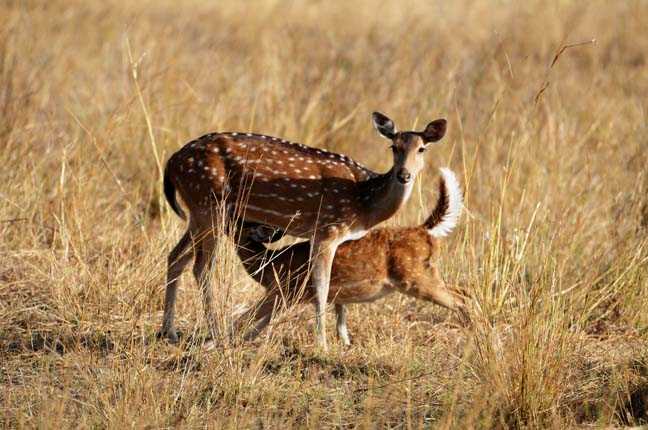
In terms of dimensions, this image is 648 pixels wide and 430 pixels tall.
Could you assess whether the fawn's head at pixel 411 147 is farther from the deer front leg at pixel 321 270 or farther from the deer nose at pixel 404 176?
the deer front leg at pixel 321 270

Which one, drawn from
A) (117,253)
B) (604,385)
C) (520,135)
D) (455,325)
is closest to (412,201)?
(520,135)

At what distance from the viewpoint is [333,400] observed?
19.8 ft

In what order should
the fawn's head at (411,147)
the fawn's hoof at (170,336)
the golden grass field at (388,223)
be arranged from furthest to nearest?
the fawn's head at (411,147) < the fawn's hoof at (170,336) < the golden grass field at (388,223)

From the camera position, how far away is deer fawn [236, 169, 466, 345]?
23.7 ft

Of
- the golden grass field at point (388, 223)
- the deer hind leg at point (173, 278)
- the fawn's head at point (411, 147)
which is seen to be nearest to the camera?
the golden grass field at point (388, 223)

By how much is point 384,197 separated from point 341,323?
85 cm

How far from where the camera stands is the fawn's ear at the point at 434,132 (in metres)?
7.33

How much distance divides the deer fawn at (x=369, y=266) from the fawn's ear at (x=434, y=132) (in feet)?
0.75

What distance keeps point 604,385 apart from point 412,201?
3224mm

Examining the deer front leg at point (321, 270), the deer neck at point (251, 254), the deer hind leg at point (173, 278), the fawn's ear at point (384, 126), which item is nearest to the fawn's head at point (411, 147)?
the fawn's ear at point (384, 126)

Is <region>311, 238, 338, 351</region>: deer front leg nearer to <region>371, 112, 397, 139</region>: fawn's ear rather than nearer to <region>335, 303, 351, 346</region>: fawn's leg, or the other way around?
<region>335, 303, 351, 346</region>: fawn's leg

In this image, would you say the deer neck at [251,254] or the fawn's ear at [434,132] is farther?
the deer neck at [251,254]

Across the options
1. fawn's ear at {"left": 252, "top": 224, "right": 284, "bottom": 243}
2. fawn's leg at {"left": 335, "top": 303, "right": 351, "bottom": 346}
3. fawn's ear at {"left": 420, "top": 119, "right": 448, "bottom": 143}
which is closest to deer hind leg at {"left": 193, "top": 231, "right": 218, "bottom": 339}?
fawn's ear at {"left": 252, "top": 224, "right": 284, "bottom": 243}

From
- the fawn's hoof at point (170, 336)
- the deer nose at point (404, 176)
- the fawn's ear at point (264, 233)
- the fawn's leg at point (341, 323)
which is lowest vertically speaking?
the fawn's hoof at point (170, 336)
